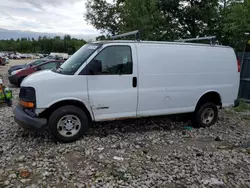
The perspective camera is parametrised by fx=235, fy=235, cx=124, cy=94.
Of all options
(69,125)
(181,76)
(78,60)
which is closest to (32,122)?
(69,125)

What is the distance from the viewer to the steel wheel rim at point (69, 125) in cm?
461

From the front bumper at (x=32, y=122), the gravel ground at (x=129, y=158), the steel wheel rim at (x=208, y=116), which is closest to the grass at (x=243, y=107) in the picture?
the gravel ground at (x=129, y=158)

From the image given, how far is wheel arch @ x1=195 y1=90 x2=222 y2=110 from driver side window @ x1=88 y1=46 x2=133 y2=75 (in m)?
2.12

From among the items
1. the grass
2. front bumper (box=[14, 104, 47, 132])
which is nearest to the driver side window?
front bumper (box=[14, 104, 47, 132])

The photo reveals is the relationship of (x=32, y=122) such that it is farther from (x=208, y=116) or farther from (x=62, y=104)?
(x=208, y=116)

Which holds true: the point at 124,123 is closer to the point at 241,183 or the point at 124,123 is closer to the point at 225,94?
the point at 225,94

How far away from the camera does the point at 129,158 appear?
13.8ft

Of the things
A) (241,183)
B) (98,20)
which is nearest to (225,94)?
(241,183)

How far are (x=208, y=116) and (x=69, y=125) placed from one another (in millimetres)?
3568

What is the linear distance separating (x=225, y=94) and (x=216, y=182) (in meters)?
3.14

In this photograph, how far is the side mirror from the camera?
4.64 meters

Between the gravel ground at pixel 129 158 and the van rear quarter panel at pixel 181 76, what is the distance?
734 millimetres

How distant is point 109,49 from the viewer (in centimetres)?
484

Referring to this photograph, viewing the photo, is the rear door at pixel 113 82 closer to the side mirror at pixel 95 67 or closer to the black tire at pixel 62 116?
the side mirror at pixel 95 67
